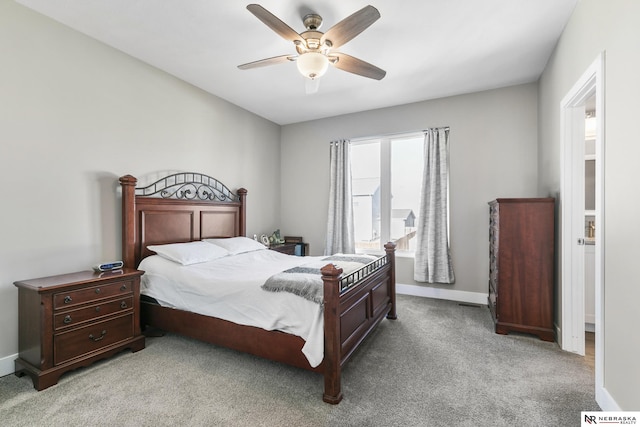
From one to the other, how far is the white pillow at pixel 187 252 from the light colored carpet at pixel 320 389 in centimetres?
81

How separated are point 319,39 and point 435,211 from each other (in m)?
2.89

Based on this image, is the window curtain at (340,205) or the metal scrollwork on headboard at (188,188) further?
the window curtain at (340,205)

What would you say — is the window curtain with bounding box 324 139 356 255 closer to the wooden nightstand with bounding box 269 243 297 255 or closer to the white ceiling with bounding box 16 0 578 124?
the wooden nightstand with bounding box 269 243 297 255

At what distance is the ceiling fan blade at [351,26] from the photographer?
1.92 metres

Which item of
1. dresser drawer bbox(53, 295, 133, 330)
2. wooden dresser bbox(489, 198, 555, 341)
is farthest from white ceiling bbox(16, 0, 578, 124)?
dresser drawer bbox(53, 295, 133, 330)

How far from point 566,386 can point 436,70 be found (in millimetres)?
3246

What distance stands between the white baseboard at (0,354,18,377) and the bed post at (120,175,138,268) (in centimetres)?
102

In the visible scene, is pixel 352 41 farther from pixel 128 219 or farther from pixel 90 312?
pixel 90 312

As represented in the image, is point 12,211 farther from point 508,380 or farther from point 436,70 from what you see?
point 436,70

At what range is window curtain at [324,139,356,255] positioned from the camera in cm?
487

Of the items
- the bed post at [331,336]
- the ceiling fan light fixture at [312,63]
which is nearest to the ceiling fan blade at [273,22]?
the ceiling fan light fixture at [312,63]

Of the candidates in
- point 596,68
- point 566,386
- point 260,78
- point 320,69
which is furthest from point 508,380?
point 260,78

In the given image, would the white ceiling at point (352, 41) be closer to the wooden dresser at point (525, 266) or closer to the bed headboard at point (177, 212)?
the bed headboard at point (177, 212)

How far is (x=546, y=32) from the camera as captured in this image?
106 inches
